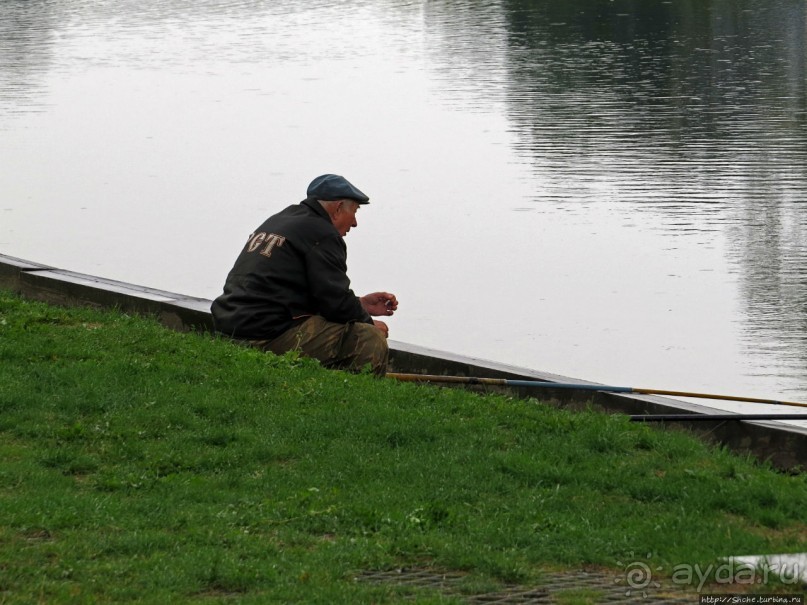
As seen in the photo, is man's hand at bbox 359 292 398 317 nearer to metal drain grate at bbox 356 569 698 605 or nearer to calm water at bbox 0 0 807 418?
calm water at bbox 0 0 807 418

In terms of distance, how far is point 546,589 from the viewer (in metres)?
5.24

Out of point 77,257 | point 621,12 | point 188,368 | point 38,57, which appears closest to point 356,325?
point 188,368

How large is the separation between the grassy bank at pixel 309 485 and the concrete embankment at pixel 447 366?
1.60ft

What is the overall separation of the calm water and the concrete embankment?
256 centimetres

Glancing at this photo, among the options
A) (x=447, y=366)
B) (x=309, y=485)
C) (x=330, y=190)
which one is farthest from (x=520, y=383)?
(x=309, y=485)

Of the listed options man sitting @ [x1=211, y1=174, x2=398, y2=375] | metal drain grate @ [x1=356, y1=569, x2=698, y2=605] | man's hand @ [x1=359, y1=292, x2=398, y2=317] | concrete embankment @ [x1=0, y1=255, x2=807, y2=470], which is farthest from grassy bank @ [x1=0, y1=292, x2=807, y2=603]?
man's hand @ [x1=359, y1=292, x2=398, y2=317]

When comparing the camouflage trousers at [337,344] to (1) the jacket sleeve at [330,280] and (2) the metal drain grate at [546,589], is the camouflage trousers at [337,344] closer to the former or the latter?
(1) the jacket sleeve at [330,280]

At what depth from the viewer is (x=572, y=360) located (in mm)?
12133

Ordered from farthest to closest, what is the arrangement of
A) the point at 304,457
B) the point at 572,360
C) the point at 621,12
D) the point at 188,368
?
the point at 621,12
the point at 572,360
the point at 188,368
the point at 304,457

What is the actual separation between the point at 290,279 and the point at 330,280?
25cm

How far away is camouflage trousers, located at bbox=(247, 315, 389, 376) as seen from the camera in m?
8.79

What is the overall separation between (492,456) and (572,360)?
17.5 feet

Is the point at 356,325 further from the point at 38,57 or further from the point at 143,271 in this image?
the point at 38,57

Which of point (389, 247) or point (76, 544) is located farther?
point (389, 247)
